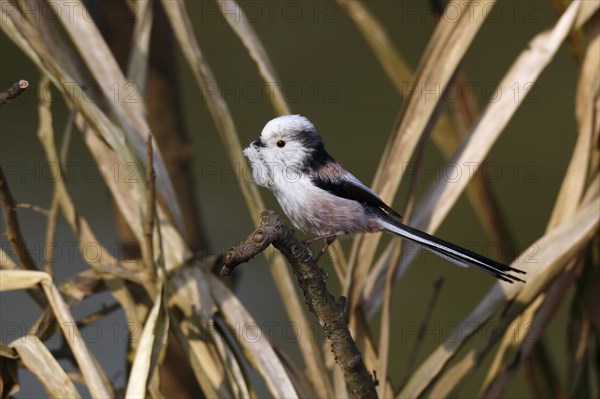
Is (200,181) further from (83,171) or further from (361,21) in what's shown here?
(361,21)

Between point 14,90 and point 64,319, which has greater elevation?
point 14,90

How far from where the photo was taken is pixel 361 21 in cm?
211

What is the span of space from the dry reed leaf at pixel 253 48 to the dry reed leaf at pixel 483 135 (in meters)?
0.39

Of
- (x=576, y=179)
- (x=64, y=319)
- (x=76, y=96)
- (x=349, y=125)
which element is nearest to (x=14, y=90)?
(x=76, y=96)

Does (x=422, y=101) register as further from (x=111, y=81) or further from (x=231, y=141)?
(x=111, y=81)

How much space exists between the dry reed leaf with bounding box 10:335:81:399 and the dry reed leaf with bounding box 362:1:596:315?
0.65 metres

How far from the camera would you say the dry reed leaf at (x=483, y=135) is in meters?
1.90

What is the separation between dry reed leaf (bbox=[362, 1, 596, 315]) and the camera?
1.90 metres

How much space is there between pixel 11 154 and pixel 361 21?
1.99m

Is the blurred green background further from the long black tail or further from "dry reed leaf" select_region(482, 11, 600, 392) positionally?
the long black tail

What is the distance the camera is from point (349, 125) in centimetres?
351

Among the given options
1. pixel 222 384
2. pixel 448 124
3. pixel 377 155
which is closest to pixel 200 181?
pixel 377 155

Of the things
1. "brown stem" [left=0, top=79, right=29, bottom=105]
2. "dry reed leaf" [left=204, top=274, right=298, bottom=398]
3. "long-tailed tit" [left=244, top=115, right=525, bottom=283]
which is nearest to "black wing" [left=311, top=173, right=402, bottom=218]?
"long-tailed tit" [left=244, top=115, right=525, bottom=283]

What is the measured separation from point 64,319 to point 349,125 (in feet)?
6.71
